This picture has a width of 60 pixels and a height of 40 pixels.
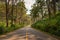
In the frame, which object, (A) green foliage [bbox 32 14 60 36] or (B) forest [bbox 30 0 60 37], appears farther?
(B) forest [bbox 30 0 60 37]

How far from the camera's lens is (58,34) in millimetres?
23234

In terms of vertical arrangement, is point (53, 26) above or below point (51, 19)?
below

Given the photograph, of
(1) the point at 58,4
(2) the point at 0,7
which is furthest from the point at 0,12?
(1) the point at 58,4

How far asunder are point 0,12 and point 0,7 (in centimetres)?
431

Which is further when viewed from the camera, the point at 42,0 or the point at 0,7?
the point at 0,7

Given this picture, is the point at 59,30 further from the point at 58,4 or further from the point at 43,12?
the point at 43,12

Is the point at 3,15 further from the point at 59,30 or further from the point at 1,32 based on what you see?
the point at 59,30

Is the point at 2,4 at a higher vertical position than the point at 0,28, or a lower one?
higher

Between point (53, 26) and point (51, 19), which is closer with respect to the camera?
point (53, 26)

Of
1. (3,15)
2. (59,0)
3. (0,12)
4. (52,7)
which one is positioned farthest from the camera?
(3,15)

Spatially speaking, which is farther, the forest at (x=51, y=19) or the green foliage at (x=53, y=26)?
the forest at (x=51, y=19)

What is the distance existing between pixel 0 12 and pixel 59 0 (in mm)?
32174

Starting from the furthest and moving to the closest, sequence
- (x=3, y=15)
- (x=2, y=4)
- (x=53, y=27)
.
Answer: (x=3, y=15) → (x=2, y=4) → (x=53, y=27)

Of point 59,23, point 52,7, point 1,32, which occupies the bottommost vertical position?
point 1,32
